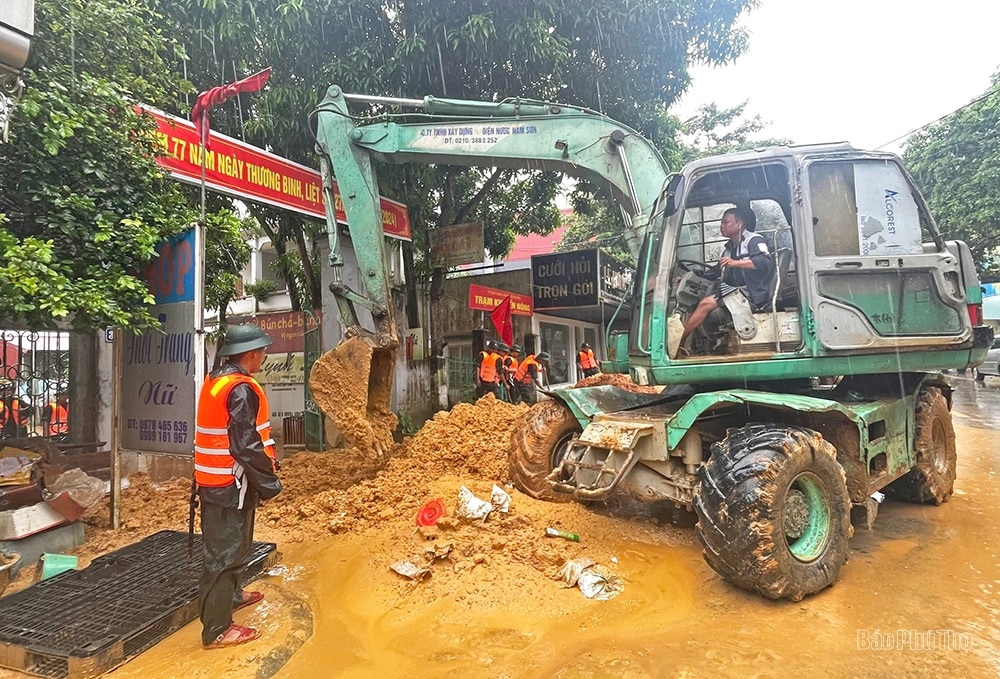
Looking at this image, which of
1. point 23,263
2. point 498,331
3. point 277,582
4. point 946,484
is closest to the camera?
point 23,263

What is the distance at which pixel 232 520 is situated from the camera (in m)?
3.07

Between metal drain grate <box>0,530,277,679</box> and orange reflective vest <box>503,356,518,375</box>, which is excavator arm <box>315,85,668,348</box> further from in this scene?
orange reflective vest <box>503,356,518,375</box>

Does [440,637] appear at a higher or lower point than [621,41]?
lower

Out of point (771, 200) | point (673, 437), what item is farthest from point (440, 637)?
point (771, 200)

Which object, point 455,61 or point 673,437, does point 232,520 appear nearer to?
point 673,437

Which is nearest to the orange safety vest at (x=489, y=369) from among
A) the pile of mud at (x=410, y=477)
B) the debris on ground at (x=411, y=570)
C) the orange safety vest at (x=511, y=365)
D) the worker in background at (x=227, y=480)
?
A: the orange safety vest at (x=511, y=365)

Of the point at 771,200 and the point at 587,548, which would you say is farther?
the point at 771,200

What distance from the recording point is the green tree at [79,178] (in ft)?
12.2

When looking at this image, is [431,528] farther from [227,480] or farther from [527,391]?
[527,391]

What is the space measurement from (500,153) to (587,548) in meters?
3.62

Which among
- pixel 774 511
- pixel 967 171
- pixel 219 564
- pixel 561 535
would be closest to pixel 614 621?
pixel 561 535

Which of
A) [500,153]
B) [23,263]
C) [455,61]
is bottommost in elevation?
[23,263]

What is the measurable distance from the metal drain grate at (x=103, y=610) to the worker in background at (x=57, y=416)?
3.55m

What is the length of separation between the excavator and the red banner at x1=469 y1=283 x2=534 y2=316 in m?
5.76
